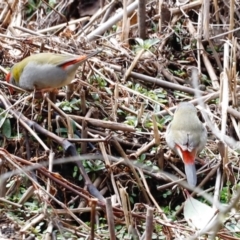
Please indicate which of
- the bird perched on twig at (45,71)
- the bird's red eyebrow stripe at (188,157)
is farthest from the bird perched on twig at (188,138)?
the bird perched on twig at (45,71)

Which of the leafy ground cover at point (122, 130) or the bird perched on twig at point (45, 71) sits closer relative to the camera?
the leafy ground cover at point (122, 130)

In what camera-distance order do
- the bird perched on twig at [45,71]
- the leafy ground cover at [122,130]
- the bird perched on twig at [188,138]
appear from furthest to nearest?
the bird perched on twig at [45,71], the bird perched on twig at [188,138], the leafy ground cover at [122,130]

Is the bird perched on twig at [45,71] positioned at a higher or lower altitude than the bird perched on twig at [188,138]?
higher

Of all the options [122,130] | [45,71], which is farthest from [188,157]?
[45,71]

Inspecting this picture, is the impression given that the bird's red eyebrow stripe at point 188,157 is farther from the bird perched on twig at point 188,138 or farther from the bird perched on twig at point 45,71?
the bird perched on twig at point 45,71

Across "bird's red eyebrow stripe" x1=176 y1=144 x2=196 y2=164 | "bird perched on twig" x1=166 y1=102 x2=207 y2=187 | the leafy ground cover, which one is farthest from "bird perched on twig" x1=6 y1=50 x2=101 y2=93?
"bird's red eyebrow stripe" x1=176 y1=144 x2=196 y2=164

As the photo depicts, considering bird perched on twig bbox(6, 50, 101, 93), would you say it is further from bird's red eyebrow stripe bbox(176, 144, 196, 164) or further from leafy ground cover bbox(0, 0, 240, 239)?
bird's red eyebrow stripe bbox(176, 144, 196, 164)

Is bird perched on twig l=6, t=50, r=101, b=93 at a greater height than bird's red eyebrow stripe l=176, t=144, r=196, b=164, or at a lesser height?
greater

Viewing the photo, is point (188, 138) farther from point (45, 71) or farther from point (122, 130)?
point (45, 71)

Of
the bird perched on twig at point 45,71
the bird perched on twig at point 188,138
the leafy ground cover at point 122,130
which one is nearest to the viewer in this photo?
the leafy ground cover at point 122,130

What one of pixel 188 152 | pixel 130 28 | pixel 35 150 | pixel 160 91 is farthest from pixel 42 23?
pixel 188 152

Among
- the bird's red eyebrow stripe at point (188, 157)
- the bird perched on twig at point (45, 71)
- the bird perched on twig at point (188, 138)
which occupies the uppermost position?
the bird perched on twig at point (45, 71)

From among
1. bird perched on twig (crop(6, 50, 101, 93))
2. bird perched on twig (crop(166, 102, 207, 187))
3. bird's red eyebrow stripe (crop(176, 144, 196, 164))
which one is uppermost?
bird perched on twig (crop(6, 50, 101, 93))

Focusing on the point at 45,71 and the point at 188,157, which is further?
the point at 45,71
